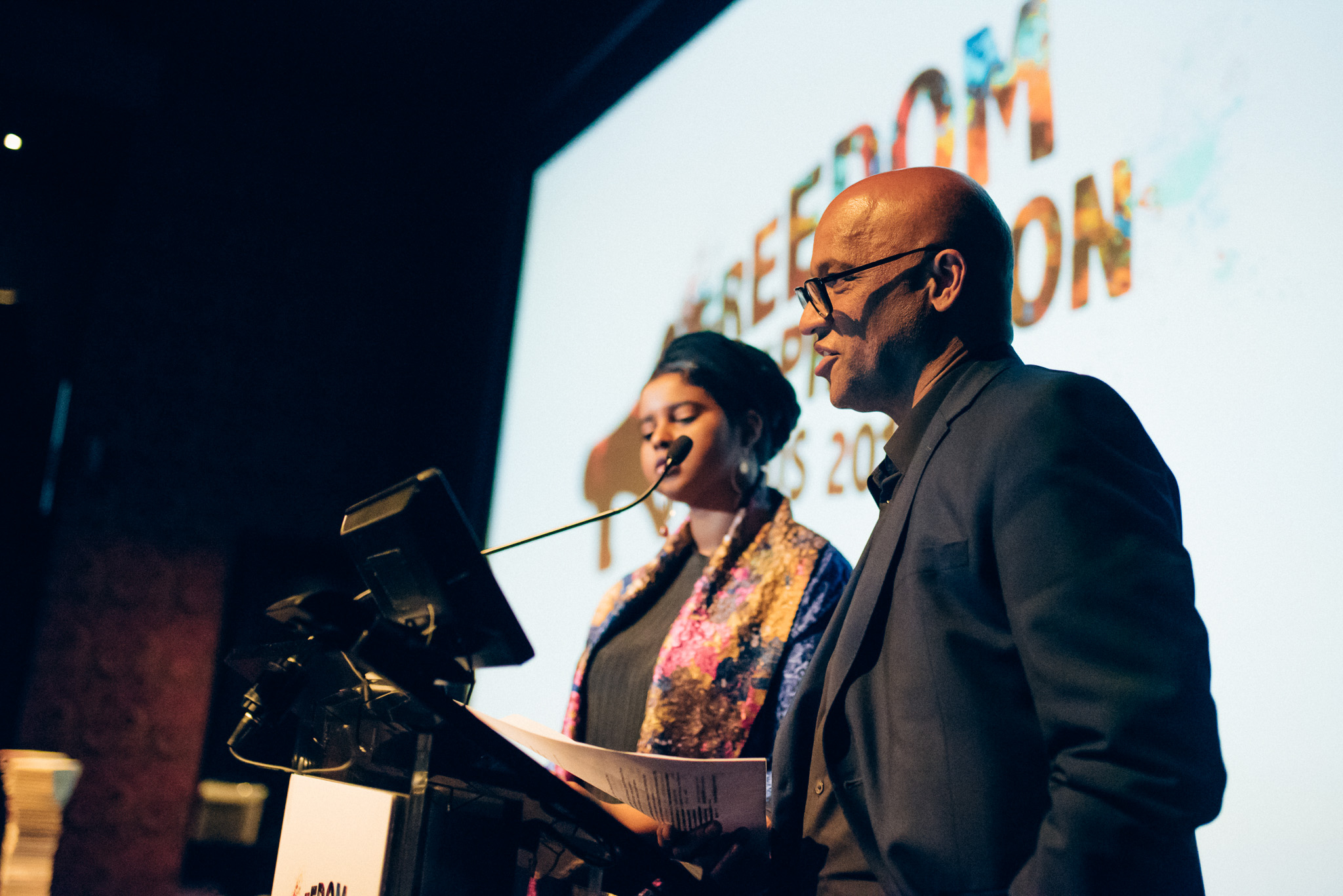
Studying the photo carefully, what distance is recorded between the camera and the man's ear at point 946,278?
110 centimetres

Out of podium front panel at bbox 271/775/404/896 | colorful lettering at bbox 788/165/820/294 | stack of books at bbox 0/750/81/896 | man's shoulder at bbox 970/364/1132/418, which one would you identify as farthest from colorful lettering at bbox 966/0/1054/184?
stack of books at bbox 0/750/81/896

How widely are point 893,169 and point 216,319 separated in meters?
3.49

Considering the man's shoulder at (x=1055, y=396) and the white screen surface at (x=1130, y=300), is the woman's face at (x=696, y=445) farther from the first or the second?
the man's shoulder at (x=1055, y=396)

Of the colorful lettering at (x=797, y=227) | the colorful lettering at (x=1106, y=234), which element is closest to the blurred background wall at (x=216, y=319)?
the colorful lettering at (x=797, y=227)

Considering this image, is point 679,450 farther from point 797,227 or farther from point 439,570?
point 797,227

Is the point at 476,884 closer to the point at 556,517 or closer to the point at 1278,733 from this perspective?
the point at 1278,733

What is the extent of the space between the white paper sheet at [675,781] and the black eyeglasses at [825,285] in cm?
51

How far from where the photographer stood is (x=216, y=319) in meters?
4.36

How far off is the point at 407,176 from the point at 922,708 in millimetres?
4540

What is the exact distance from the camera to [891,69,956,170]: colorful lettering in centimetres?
202

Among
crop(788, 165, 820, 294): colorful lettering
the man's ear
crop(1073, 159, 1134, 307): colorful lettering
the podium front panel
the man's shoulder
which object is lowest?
the podium front panel

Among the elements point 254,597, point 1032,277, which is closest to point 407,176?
point 254,597

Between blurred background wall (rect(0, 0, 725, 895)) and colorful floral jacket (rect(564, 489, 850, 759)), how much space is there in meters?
1.93

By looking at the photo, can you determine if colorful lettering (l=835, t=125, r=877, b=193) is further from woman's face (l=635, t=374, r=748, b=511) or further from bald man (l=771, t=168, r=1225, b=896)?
bald man (l=771, t=168, r=1225, b=896)
